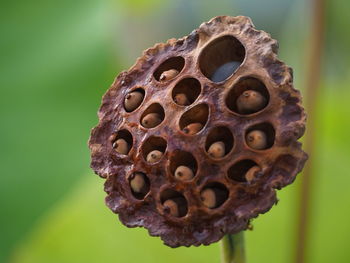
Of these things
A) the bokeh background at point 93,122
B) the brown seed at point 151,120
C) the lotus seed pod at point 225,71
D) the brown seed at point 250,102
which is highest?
the bokeh background at point 93,122

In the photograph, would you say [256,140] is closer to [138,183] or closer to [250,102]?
[250,102]

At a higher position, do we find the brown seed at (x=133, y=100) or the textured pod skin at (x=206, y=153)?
the brown seed at (x=133, y=100)

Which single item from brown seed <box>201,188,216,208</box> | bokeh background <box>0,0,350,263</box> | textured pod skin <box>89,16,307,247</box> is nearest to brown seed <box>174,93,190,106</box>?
textured pod skin <box>89,16,307,247</box>

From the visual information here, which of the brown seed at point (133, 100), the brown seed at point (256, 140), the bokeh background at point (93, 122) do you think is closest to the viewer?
the brown seed at point (256, 140)

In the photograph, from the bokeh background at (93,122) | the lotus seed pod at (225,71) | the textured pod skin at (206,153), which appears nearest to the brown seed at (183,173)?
the textured pod skin at (206,153)

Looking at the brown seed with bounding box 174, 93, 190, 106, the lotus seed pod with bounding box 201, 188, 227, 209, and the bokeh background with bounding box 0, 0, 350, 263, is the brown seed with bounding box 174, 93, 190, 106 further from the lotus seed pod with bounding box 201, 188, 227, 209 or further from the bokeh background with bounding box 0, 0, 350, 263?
the bokeh background with bounding box 0, 0, 350, 263

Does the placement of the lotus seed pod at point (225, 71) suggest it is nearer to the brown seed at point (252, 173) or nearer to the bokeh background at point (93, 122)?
the brown seed at point (252, 173)
